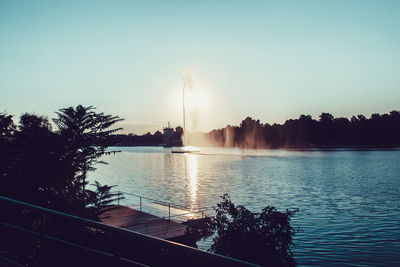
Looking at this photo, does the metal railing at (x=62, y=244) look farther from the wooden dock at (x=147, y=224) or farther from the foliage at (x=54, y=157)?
the wooden dock at (x=147, y=224)

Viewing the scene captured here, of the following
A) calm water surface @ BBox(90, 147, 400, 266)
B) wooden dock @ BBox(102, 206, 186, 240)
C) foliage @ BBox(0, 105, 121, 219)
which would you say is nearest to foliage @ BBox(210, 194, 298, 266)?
foliage @ BBox(0, 105, 121, 219)

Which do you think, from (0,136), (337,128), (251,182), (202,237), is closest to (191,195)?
(251,182)

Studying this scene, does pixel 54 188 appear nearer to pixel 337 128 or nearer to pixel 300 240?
pixel 300 240

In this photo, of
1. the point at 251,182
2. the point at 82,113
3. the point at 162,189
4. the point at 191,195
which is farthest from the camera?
the point at 251,182

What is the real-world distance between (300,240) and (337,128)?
187156 millimetres

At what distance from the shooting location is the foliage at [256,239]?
11.4 metres

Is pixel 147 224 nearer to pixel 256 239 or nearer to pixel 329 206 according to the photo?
pixel 256 239

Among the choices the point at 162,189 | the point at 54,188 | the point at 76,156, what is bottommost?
the point at 162,189

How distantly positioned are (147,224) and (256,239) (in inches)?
457

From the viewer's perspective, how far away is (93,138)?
20.2 meters

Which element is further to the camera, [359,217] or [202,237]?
[359,217]

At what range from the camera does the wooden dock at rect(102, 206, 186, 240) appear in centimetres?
2078

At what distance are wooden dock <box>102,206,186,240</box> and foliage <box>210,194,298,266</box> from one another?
8429 mm

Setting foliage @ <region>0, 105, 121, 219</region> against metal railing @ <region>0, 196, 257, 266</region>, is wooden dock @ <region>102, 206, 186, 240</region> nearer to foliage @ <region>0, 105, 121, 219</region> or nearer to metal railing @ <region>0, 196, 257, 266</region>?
foliage @ <region>0, 105, 121, 219</region>
